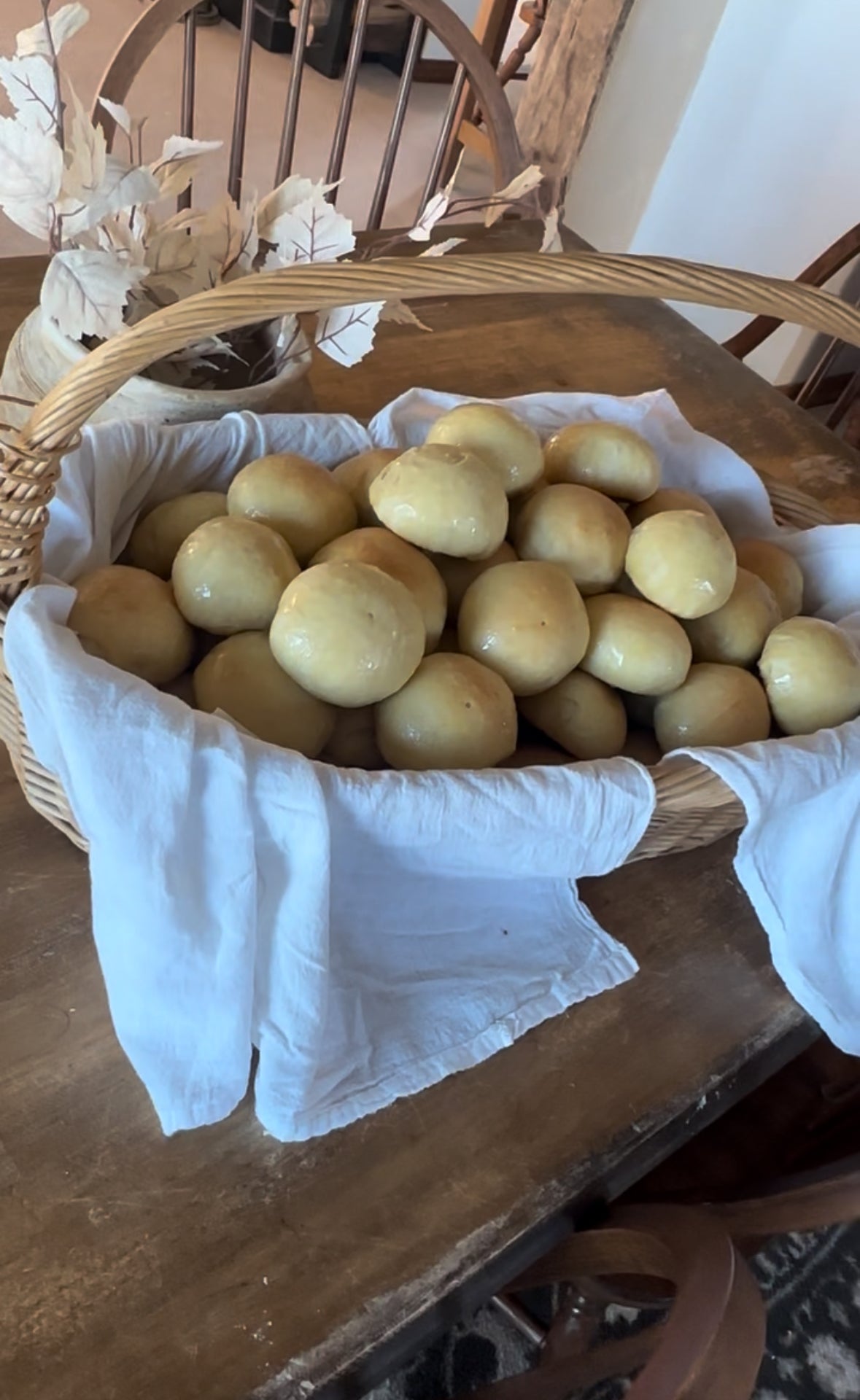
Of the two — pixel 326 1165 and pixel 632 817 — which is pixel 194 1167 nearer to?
pixel 326 1165

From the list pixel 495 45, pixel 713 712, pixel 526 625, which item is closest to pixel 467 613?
pixel 526 625

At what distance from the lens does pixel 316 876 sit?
445 mm

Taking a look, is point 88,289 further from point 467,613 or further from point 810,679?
point 810,679

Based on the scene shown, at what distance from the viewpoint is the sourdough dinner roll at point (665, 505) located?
67cm

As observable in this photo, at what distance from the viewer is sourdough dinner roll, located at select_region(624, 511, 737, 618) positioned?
591mm

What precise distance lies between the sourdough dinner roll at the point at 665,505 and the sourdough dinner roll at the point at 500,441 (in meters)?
0.08

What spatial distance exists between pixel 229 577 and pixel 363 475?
0.14 m

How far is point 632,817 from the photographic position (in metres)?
0.50

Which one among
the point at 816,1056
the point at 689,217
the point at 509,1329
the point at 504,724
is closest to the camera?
the point at 504,724

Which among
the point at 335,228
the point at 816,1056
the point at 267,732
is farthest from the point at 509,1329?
the point at 335,228

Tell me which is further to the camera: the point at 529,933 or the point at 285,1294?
the point at 529,933

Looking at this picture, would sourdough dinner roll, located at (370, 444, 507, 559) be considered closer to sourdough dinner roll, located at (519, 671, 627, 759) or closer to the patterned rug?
sourdough dinner roll, located at (519, 671, 627, 759)

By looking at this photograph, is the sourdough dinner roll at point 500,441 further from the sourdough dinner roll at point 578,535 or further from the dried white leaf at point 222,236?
the dried white leaf at point 222,236

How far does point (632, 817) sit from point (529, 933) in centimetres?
9
